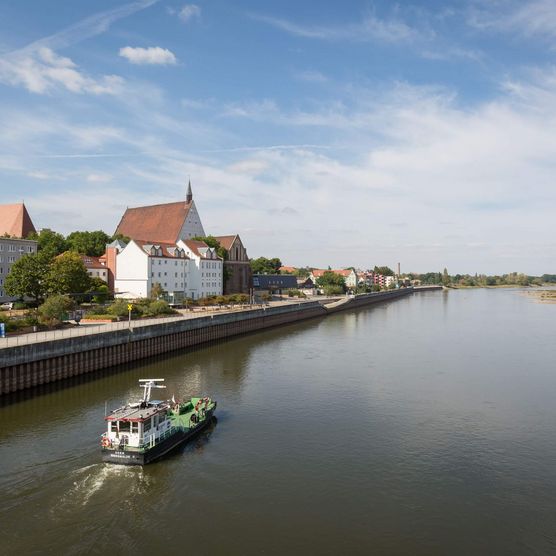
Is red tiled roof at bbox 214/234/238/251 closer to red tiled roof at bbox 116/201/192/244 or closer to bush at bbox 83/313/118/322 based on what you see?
red tiled roof at bbox 116/201/192/244

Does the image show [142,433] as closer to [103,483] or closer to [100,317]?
[103,483]

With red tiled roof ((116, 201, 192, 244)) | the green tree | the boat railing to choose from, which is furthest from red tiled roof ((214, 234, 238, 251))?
the boat railing

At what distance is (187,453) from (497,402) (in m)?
26.9

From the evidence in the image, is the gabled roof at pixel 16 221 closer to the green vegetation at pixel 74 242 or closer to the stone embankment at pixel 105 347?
the green vegetation at pixel 74 242

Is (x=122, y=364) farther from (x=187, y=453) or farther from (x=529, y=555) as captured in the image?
(x=529, y=555)

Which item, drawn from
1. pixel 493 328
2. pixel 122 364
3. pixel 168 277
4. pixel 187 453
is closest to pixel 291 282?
pixel 168 277

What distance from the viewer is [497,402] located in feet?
131

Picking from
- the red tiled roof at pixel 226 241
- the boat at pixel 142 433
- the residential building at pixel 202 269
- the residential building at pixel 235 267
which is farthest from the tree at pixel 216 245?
the boat at pixel 142 433

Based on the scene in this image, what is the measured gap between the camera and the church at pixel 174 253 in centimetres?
9662

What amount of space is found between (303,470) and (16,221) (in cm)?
10988

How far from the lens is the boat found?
2638cm

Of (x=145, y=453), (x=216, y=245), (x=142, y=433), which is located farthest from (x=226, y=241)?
(x=145, y=453)

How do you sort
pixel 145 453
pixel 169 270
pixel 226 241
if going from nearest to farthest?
pixel 145 453
pixel 169 270
pixel 226 241

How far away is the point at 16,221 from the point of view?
112 metres
